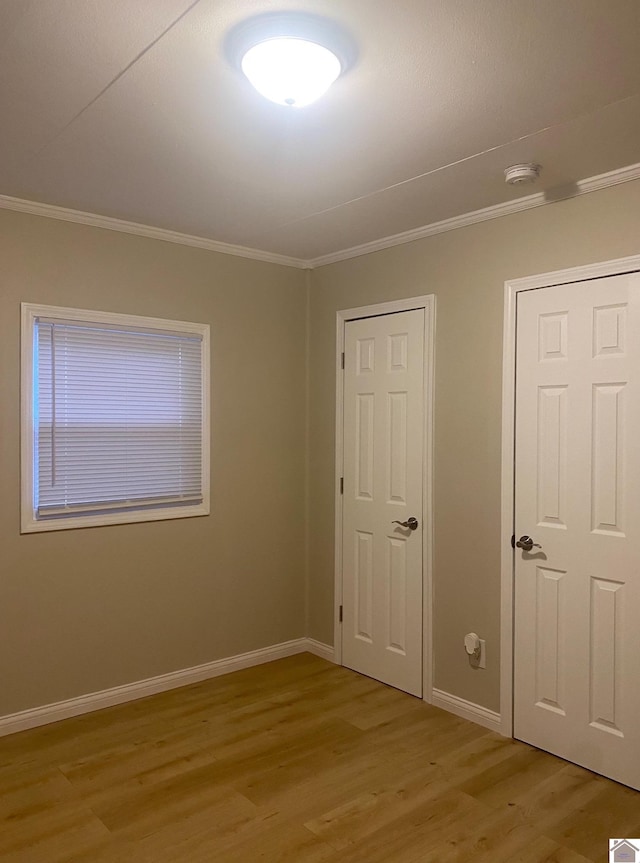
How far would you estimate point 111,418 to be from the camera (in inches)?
139

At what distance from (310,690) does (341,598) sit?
61 centimetres

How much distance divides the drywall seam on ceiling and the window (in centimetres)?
47

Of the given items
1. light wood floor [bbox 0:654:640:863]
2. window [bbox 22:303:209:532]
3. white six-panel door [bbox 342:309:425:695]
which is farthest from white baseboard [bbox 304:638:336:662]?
window [bbox 22:303:209:532]

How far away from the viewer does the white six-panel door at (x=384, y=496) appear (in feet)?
12.0

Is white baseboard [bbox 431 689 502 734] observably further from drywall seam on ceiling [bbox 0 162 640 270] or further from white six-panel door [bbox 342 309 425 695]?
drywall seam on ceiling [bbox 0 162 640 270]

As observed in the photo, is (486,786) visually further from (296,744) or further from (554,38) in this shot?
(554,38)

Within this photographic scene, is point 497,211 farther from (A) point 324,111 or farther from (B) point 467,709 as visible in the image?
(B) point 467,709

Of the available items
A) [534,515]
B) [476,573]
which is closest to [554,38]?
[534,515]

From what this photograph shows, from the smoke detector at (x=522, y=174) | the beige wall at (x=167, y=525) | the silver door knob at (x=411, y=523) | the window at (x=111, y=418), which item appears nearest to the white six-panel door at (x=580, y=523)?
the smoke detector at (x=522, y=174)

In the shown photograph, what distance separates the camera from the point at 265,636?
422cm

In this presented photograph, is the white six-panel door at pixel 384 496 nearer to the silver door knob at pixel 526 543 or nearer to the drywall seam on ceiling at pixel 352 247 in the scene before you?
the drywall seam on ceiling at pixel 352 247

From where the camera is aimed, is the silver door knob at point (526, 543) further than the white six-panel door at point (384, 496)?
No

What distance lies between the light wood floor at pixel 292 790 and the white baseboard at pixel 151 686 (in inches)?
2.6

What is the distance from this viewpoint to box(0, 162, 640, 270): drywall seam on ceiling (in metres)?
2.85
